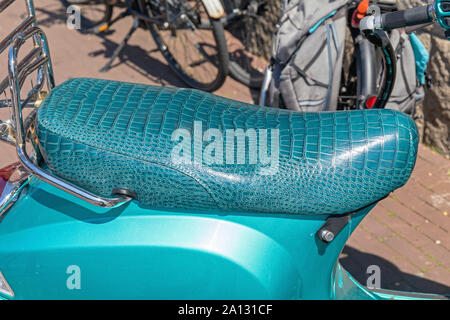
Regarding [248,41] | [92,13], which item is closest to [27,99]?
[248,41]

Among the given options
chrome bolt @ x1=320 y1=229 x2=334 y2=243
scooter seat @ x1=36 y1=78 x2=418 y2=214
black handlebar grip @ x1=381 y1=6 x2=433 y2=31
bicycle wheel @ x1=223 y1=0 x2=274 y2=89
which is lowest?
bicycle wheel @ x1=223 y1=0 x2=274 y2=89

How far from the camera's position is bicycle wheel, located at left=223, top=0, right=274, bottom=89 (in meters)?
4.42

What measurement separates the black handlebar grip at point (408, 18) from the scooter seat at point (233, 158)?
0.30 m

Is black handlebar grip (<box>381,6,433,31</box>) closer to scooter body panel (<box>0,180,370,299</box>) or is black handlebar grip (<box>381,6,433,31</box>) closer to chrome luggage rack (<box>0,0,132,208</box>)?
scooter body panel (<box>0,180,370,299</box>)

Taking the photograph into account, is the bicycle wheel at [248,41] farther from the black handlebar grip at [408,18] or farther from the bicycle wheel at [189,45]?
the black handlebar grip at [408,18]

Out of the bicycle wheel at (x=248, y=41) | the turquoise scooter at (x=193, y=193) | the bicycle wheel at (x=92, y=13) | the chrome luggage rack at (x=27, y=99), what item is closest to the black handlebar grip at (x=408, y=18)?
the turquoise scooter at (x=193, y=193)

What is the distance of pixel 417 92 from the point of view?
3086mm

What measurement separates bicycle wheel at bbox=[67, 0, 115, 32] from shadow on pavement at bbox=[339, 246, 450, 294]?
299 cm

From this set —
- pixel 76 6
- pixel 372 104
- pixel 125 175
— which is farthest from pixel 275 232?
pixel 76 6

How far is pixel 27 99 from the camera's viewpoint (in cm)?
176

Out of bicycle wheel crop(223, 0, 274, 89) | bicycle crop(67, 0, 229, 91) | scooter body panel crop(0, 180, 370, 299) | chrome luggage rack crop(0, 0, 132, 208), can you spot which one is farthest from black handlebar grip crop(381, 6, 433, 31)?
bicycle wheel crop(223, 0, 274, 89)

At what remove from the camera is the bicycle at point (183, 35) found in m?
4.05

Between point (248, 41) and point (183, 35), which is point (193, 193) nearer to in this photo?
point (183, 35)
